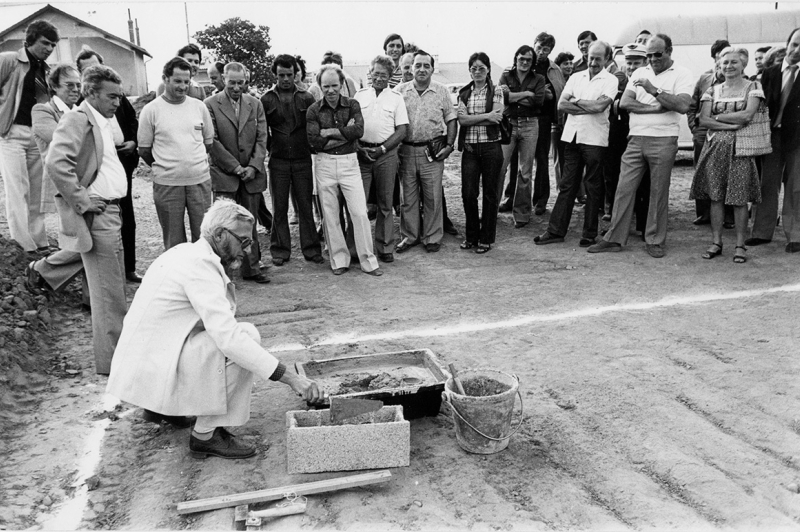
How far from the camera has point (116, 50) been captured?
1432 inches

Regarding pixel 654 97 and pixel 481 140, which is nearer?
pixel 654 97

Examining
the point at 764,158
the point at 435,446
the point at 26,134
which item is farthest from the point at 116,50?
the point at 435,446

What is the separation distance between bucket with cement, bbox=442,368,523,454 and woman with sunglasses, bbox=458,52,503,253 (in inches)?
174

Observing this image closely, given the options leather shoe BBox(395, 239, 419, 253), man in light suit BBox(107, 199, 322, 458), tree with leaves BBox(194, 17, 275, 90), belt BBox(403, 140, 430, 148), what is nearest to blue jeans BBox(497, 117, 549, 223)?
belt BBox(403, 140, 430, 148)

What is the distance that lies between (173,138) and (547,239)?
4.50 metres

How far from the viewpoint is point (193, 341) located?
379cm

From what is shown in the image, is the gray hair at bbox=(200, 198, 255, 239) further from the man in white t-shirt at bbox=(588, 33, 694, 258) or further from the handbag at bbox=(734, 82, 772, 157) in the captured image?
the handbag at bbox=(734, 82, 772, 157)

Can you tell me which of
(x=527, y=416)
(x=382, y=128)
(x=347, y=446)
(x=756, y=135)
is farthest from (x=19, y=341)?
(x=756, y=135)

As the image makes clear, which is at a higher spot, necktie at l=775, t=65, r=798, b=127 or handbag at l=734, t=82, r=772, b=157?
necktie at l=775, t=65, r=798, b=127

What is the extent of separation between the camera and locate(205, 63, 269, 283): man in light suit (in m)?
7.25

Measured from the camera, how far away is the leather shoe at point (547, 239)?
8.72 m

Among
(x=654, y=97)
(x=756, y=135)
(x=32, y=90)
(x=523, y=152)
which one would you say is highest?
(x=32, y=90)

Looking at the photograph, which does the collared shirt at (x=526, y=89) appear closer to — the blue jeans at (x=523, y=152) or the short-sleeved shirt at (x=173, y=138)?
the blue jeans at (x=523, y=152)

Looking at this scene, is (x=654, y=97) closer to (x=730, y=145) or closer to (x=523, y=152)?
(x=730, y=145)
